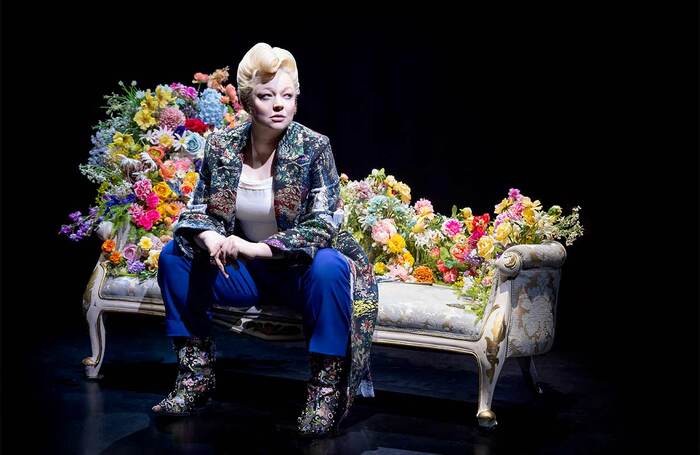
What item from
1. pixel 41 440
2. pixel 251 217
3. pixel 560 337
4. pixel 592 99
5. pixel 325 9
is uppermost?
pixel 325 9

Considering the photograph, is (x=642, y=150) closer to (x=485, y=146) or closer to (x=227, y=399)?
(x=485, y=146)

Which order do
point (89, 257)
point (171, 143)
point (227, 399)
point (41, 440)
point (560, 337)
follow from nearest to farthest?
point (41, 440) → point (227, 399) → point (171, 143) → point (560, 337) → point (89, 257)

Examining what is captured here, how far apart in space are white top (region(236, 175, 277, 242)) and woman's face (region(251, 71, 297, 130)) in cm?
23

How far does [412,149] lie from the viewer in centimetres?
561

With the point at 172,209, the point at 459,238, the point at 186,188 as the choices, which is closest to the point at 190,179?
the point at 186,188

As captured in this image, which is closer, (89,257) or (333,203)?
(333,203)

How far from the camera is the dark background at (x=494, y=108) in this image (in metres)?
5.36

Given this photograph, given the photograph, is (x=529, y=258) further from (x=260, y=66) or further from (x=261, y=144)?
(x=260, y=66)

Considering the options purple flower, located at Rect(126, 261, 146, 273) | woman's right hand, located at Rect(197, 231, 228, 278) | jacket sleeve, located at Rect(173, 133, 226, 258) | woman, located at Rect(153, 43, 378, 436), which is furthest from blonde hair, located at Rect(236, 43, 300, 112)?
purple flower, located at Rect(126, 261, 146, 273)

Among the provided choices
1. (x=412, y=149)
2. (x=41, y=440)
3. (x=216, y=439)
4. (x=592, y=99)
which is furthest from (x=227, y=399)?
(x=592, y=99)

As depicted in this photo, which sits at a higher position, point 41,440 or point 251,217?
point 251,217

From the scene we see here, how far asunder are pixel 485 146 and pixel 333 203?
216cm

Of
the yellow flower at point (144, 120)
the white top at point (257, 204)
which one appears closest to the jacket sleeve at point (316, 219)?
the white top at point (257, 204)

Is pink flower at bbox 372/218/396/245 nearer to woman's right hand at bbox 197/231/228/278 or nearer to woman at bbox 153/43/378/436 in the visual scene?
woman at bbox 153/43/378/436
